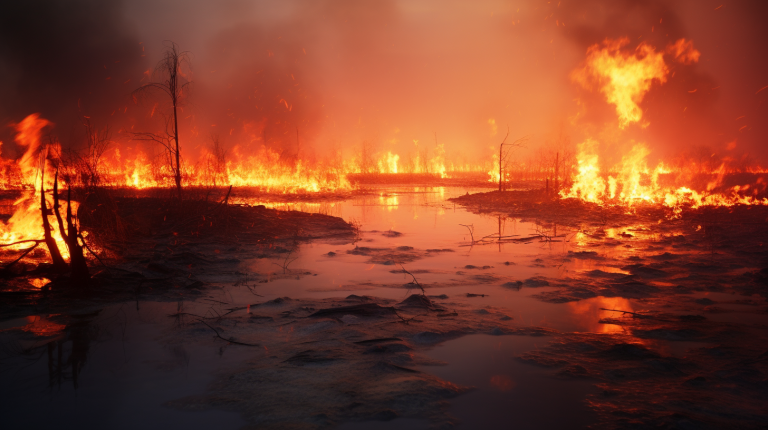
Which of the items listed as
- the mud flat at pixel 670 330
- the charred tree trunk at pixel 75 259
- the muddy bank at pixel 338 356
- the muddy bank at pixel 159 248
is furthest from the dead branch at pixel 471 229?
the charred tree trunk at pixel 75 259

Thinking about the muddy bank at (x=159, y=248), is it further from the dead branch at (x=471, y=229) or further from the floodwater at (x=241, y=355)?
the dead branch at (x=471, y=229)

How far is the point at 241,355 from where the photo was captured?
5.47 meters

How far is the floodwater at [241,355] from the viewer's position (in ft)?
13.5

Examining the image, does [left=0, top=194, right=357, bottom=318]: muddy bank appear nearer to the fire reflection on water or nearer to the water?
the water

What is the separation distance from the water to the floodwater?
2 cm

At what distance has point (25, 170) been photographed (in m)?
35.7

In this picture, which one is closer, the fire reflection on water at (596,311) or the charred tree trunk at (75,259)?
the fire reflection on water at (596,311)

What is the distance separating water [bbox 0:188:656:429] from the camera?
Answer: 4.12m

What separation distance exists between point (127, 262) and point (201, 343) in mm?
5905

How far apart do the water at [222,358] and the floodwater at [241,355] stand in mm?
16

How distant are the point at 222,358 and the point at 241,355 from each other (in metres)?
0.23

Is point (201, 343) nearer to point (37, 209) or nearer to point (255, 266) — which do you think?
point (255, 266)

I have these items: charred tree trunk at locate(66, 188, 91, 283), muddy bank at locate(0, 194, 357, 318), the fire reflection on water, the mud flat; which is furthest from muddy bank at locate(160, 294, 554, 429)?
charred tree trunk at locate(66, 188, 91, 283)

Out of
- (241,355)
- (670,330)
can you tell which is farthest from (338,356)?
(670,330)
